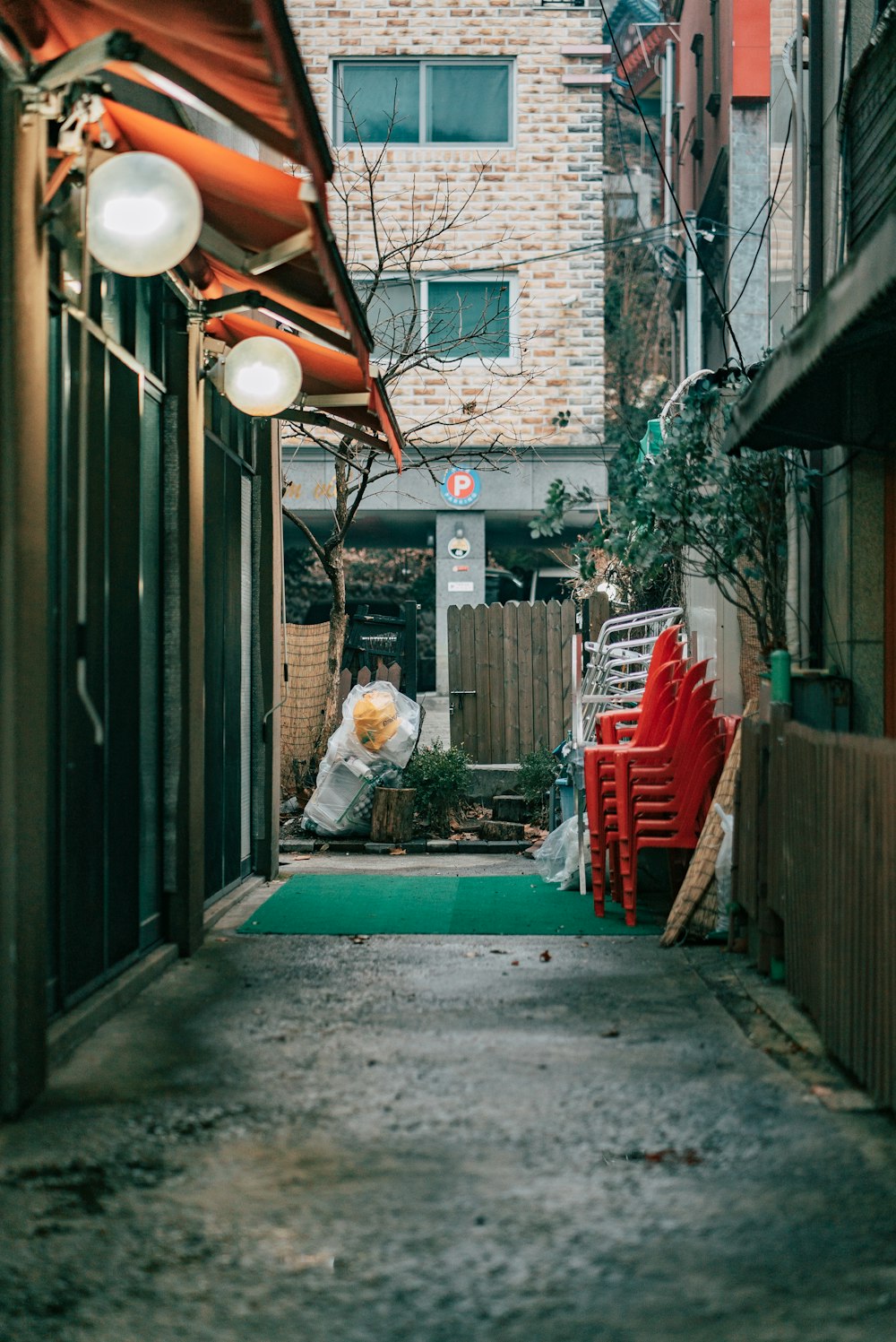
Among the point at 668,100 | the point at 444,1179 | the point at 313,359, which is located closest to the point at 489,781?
the point at 313,359

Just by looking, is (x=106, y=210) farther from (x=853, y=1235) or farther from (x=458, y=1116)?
(x=853, y=1235)

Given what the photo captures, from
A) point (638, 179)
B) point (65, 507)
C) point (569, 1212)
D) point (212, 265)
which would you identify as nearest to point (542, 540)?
point (638, 179)

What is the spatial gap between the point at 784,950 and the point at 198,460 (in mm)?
3872

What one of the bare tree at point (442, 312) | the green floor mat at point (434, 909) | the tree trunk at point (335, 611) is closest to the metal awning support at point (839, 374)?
the green floor mat at point (434, 909)

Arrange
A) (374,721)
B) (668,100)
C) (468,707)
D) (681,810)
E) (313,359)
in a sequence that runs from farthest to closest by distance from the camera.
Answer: (668,100) < (468,707) < (374,721) < (681,810) < (313,359)

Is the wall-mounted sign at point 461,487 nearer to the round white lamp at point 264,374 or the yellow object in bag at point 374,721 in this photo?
the yellow object in bag at point 374,721

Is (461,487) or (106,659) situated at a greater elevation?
(461,487)

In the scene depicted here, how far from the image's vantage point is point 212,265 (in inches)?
282

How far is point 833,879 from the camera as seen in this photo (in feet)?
16.1

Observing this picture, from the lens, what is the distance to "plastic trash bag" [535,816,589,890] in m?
9.95

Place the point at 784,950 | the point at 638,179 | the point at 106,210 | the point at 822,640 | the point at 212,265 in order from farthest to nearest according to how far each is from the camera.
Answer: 1. the point at 638,179
2. the point at 822,640
3. the point at 212,265
4. the point at 784,950
5. the point at 106,210

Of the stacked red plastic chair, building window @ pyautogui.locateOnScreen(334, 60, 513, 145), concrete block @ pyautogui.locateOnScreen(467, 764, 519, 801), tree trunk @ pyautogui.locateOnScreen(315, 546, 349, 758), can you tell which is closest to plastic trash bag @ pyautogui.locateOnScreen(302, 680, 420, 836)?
tree trunk @ pyautogui.locateOnScreen(315, 546, 349, 758)

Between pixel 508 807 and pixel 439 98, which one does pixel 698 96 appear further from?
pixel 508 807

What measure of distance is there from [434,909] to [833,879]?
4.37 meters
